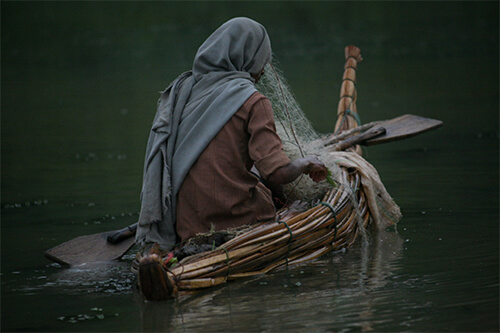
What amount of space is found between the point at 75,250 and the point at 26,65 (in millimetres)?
15543

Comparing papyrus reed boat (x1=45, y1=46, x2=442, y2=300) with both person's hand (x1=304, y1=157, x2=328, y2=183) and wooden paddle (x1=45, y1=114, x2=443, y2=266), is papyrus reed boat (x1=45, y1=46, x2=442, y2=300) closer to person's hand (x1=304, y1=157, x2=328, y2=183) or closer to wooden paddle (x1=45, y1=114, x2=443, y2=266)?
wooden paddle (x1=45, y1=114, x2=443, y2=266)

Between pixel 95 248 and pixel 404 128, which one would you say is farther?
pixel 404 128

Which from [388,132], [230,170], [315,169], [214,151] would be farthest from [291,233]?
[388,132]

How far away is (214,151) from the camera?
4199 millimetres

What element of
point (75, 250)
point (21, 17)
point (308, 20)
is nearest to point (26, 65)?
point (21, 17)

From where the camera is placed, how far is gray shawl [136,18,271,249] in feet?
13.8

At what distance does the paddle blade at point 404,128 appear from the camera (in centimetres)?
609

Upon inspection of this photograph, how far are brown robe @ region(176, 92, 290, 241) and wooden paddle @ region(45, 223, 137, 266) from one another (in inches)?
28.1

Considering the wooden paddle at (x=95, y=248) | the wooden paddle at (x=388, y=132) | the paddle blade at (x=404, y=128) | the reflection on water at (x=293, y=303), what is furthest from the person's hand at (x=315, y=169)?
the paddle blade at (x=404, y=128)

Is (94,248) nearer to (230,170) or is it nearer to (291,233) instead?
(230,170)

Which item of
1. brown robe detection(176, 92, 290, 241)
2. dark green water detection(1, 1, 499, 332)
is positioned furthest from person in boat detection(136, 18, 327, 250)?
dark green water detection(1, 1, 499, 332)

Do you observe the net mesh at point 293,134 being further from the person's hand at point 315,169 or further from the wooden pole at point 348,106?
the wooden pole at point 348,106

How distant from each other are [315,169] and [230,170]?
1.53ft

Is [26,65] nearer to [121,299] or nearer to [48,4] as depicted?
[48,4]
